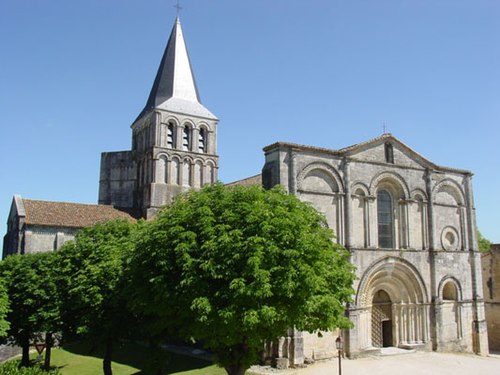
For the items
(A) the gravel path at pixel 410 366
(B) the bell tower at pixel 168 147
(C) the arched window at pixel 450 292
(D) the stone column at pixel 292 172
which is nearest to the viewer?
(A) the gravel path at pixel 410 366

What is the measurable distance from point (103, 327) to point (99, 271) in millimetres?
2399

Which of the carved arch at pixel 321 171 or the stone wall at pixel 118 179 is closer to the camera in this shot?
the carved arch at pixel 321 171

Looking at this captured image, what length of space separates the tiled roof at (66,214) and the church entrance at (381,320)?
22.3 metres

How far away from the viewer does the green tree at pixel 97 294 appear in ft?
69.2

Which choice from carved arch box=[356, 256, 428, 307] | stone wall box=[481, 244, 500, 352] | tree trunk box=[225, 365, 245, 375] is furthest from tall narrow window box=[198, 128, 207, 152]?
tree trunk box=[225, 365, 245, 375]

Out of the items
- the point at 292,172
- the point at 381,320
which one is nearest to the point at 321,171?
the point at 292,172

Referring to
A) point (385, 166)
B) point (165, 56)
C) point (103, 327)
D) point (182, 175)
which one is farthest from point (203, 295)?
point (165, 56)

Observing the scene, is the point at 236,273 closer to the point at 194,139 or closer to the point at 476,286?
the point at 476,286

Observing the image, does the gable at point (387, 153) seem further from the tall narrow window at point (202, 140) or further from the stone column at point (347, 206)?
the tall narrow window at point (202, 140)

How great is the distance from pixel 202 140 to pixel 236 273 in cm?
4091

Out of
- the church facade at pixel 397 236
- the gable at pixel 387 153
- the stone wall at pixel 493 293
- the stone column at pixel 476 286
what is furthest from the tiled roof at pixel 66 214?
the stone wall at pixel 493 293

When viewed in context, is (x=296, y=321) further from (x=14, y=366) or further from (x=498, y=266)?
(x=498, y=266)

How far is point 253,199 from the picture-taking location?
1845cm

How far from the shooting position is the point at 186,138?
5541cm
